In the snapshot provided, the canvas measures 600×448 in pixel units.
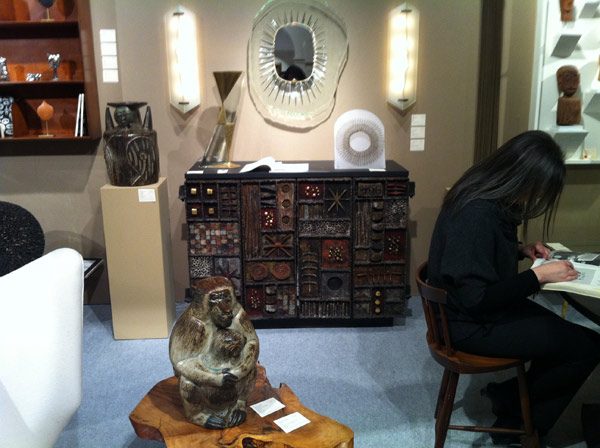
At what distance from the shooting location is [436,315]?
2.09 metres

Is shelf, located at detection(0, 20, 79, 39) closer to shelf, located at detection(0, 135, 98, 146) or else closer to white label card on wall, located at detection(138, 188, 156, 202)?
shelf, located at detection(0, 135, 98, 146)

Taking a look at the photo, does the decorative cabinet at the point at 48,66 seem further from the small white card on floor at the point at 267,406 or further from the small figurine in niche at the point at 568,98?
the small figurine in niche at the point at 568,98

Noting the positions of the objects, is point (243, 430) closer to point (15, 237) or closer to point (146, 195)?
point (15, 237)

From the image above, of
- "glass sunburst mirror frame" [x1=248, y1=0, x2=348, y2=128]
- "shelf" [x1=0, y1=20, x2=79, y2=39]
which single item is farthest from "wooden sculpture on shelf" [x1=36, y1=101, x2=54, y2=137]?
"glass sunburst mirror frame" [x1=248, y1=0, x2=348, y2=128]

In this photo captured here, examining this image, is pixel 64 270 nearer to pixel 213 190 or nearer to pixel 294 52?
pixel 213 190

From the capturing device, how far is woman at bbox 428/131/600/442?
6.21 ft

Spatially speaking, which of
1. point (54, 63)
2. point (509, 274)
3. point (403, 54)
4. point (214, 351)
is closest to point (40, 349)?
point (214, 351)

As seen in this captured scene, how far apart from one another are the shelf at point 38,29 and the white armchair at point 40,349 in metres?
2.01

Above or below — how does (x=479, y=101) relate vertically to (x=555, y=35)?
below

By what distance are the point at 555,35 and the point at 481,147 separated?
2.40 feet

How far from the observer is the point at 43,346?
1557mm

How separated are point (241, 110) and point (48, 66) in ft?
3.79

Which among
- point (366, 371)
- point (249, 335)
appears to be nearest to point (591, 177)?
point (366, 371)

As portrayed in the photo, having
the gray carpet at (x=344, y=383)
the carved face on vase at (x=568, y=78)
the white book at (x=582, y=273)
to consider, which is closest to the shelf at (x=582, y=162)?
the carved face on vase at (x=568, y=78)
